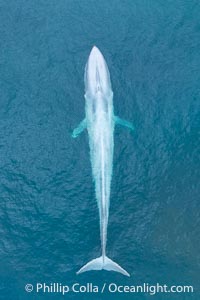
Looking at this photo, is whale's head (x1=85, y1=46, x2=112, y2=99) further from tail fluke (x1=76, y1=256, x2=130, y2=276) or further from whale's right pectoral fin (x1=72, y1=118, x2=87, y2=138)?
tail fluke (x1=76, y1=256, x2=130, y2=276)

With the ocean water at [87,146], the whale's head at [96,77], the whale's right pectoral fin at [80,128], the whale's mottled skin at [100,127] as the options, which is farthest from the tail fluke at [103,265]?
the whale's head at [96,77]

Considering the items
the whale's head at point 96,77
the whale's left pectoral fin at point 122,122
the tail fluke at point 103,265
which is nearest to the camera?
the tail fluke at point 103,265

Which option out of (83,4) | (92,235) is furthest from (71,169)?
(83,4)

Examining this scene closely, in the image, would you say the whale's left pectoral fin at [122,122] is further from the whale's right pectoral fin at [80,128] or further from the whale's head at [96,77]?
the whale's right pectoral fin at [80,128]

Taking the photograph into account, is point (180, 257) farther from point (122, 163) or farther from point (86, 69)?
point (86, 69)

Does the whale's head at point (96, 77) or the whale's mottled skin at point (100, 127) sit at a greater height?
the whale's head at point (96, 77)

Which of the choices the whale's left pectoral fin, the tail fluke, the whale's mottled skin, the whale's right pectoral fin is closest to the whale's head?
the whale's mottled skin
